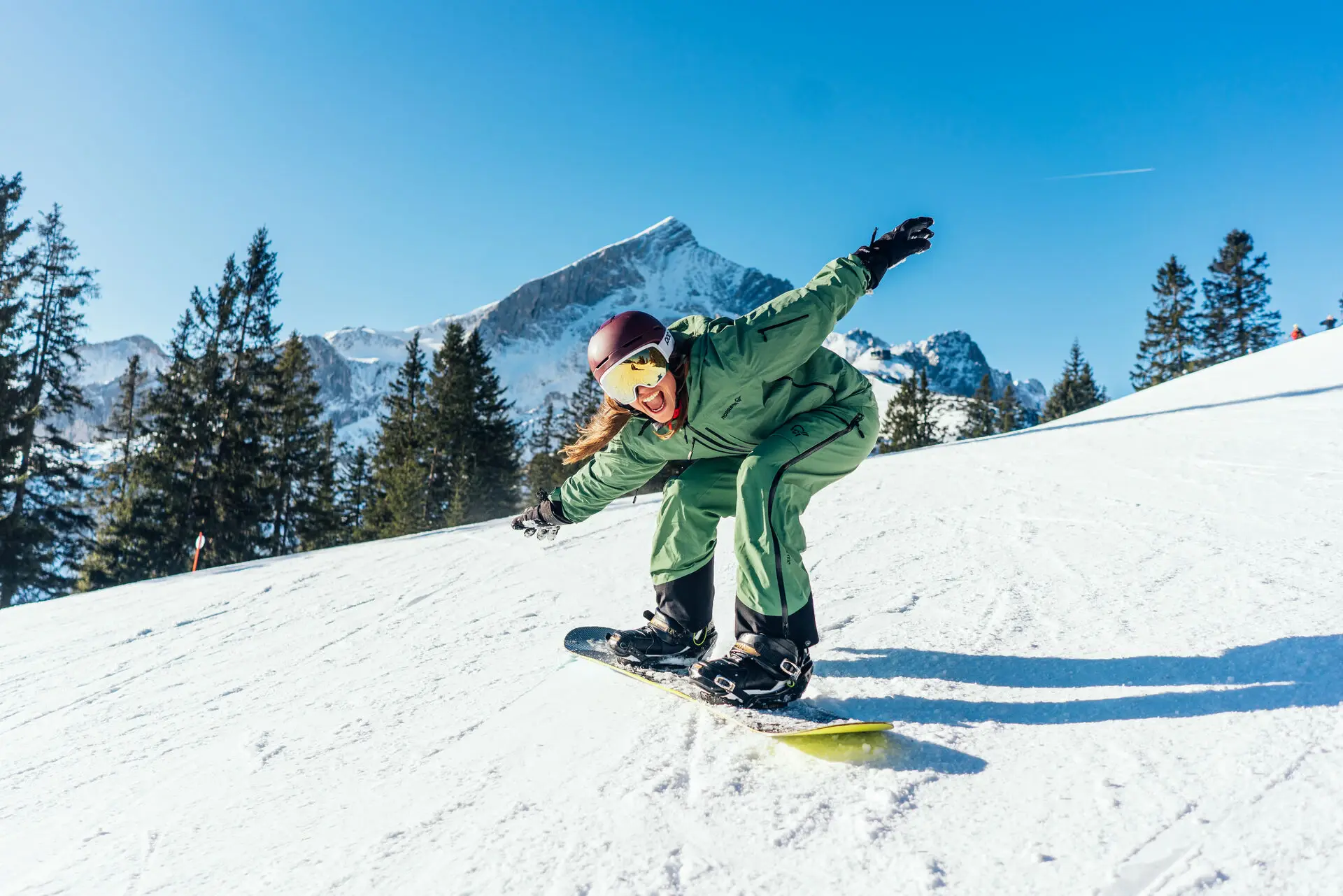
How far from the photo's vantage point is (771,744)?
1859 mm

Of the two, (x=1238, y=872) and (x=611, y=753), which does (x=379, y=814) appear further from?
(x=1238, y=872)

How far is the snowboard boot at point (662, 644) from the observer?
2.47 meters

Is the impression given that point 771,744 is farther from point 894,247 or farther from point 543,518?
point 894,247

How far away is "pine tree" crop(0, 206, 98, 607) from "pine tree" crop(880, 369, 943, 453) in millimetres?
38626

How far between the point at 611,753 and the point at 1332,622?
7.90 feet

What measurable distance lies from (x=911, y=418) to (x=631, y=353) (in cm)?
4305

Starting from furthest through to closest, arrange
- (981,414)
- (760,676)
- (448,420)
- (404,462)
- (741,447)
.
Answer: (981,414), (448,420), (404,462), (741,447), (760,676)

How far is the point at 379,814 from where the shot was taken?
5.53 feet

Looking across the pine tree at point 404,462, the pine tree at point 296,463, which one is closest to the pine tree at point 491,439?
the pine tree at point 404,462

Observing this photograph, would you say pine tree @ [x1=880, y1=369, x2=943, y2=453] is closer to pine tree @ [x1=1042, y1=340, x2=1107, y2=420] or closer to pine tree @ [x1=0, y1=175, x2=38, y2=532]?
pine tree @ [x1=1042, y1=340, x2=1107, y2=420]

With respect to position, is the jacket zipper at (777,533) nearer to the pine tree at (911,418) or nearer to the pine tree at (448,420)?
the pine tree at (448,420)

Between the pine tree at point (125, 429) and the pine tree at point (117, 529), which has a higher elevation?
the pine tree at point (125, 429)

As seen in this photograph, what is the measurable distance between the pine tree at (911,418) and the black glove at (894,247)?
40409mm

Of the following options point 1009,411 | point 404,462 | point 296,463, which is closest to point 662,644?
point 296,463
